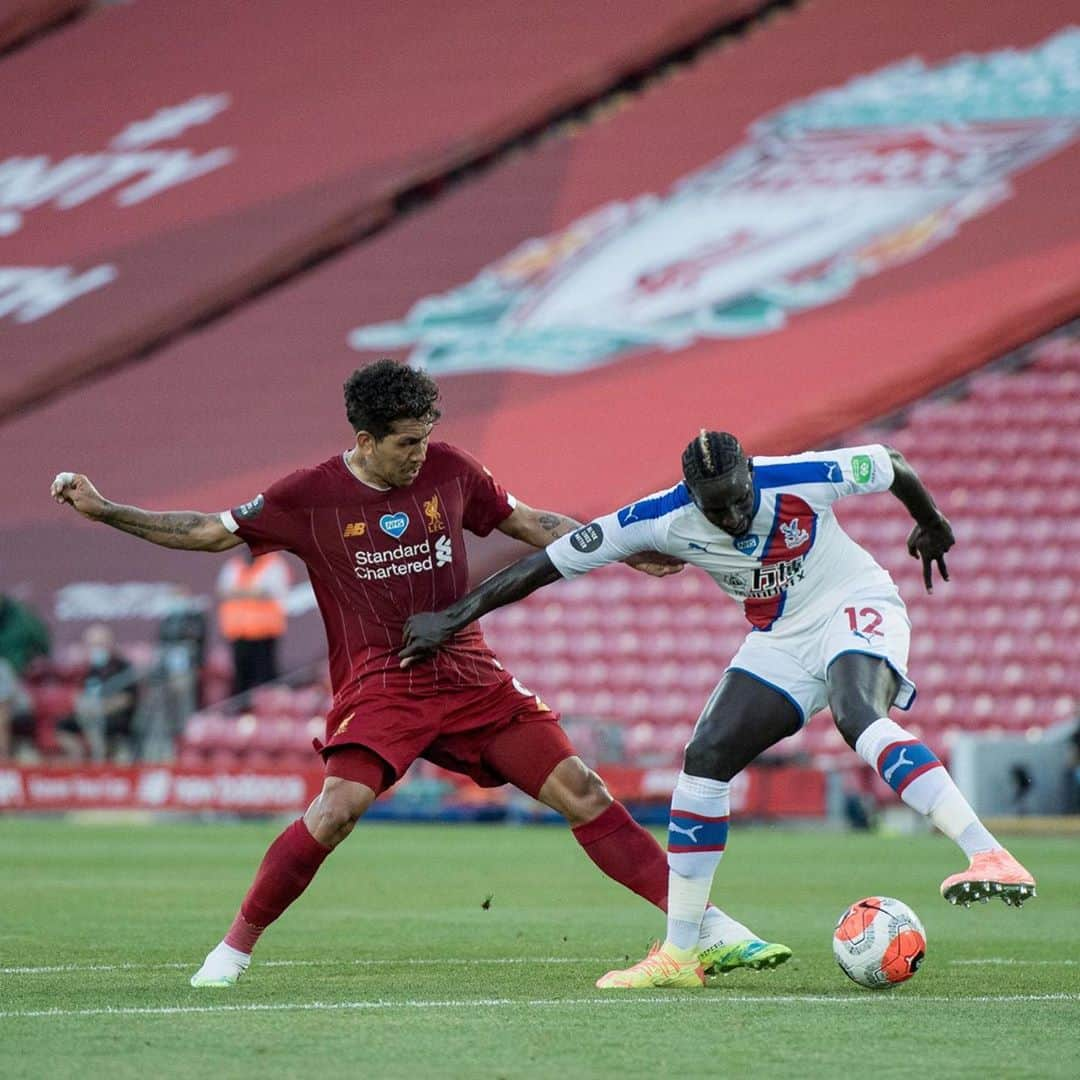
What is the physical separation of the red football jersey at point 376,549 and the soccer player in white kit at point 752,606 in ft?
0.51

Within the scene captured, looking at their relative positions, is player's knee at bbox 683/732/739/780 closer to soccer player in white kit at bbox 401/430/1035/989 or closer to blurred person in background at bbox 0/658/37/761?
soccer player in white kit at bbox 401/430/1035/989

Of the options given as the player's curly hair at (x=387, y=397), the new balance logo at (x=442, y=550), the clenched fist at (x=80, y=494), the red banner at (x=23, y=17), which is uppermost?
the red banner at (x=23, y=17)

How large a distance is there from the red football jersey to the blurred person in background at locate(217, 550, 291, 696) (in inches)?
580

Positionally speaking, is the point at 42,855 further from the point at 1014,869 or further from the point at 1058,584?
the point at 1058,584

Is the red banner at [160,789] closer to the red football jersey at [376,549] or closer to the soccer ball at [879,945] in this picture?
the red football jersey at [376,549]

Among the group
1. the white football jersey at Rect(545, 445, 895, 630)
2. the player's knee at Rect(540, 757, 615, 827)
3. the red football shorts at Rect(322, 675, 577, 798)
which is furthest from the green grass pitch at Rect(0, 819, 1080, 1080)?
the white football jersey at Rect(545, 445, 895, 630)

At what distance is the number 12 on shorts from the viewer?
271 inches

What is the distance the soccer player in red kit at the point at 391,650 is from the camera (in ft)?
21.9

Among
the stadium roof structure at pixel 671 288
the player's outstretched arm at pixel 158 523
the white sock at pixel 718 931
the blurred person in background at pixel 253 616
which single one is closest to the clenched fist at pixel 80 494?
the player's outstretched arm at pixel 158 523

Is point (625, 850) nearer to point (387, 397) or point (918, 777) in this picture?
point (918, 777)

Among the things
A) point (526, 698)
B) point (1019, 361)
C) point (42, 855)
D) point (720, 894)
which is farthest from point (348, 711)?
point (1019, 361)

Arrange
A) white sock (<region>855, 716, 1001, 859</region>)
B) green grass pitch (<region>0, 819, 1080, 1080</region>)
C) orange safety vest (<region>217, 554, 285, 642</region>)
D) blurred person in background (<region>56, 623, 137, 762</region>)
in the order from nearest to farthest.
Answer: green grass pitch (<region>0, 819, 1080, 1080</region>), white sock (<region>855, 716, 1001, 859</region>), blurred person in background (<region>56, 623, 137, 762</region>), orange safety vest (<region>217, 554, 285, 642</region>)

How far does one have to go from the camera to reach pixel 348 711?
6898mm

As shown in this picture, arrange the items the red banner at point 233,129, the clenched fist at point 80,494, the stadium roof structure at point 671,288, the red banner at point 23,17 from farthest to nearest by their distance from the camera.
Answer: the red banner at point 23,17
the red banner at point 233,129
the stadium roof structure at point 671,288
the clenched fist at point 80,494
